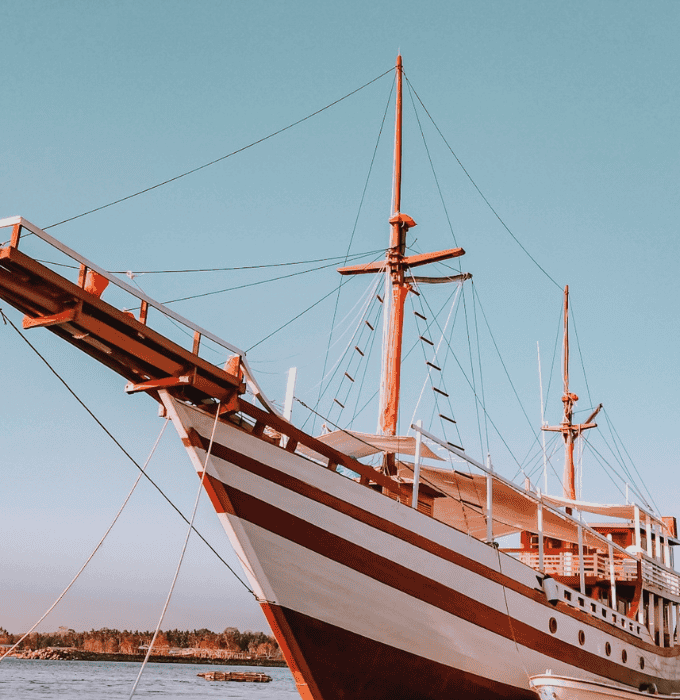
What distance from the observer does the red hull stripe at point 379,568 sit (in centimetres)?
1226

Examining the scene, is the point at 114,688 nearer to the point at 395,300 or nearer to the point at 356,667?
the point at 395,300

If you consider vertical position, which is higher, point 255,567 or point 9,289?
point 9,289

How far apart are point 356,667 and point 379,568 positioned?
5.43ft

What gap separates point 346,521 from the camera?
1297cm

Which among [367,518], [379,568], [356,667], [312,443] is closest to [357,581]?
[379,568]

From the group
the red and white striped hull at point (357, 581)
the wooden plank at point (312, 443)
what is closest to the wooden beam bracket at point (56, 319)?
the red and white striped hull at point (357, 581)

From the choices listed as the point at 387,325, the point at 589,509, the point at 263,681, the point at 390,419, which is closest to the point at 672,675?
the point at 589,509

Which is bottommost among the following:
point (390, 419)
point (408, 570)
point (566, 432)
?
point (408, 570)

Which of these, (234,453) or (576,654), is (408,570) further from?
(576,654)

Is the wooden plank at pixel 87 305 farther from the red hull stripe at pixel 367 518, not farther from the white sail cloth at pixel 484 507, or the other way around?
the white sail cloth at pixel 484 507

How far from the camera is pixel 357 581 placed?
42.3ft

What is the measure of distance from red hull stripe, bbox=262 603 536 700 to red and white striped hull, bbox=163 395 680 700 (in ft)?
0.06

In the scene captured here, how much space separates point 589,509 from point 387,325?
24.3ft

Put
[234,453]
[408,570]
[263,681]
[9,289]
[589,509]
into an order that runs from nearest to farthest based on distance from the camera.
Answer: [9,289]
[234,453]
[408,570]
[589,509]
[263,681]
